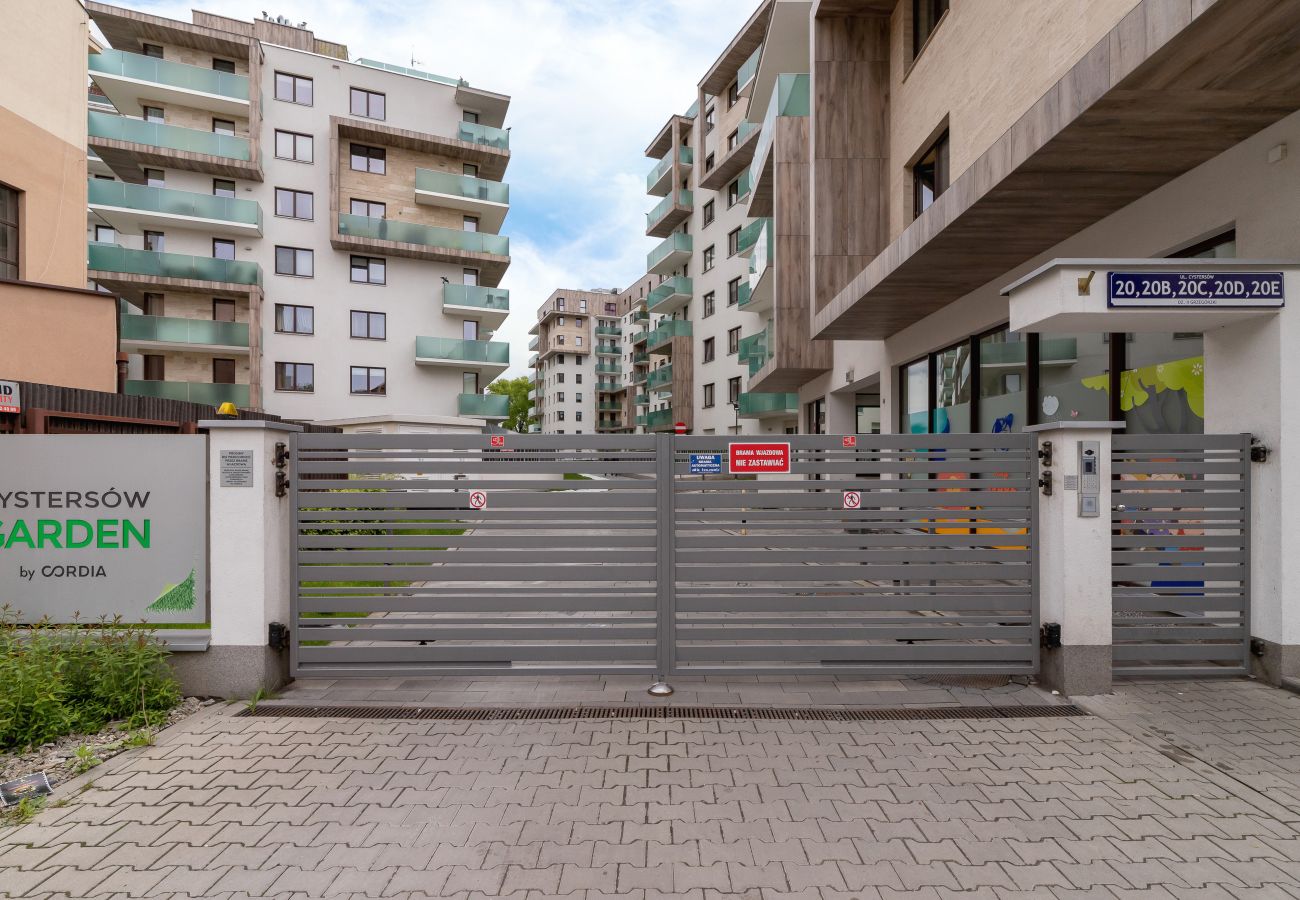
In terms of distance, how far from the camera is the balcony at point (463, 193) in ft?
103

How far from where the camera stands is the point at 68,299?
35.8ft

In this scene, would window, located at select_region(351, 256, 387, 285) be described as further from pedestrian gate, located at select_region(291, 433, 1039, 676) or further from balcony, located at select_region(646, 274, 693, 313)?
pedestrian gate, located at select_region(291, 433, 1039, 676)

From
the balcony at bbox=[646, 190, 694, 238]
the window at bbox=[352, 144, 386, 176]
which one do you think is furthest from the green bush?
the balcony at bbox=[646, 190, 694, 238]

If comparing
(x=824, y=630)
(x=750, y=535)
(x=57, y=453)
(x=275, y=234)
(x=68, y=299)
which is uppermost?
(x=275, y=234)

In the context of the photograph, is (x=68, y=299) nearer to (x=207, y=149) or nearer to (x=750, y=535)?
(x=750, y=535)

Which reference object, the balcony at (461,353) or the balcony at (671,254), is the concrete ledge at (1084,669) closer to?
the balcony at (461,353)

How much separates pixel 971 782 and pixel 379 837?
321 cm

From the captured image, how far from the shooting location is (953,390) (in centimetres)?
1113

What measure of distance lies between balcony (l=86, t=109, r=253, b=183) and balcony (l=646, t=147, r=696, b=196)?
23.6m

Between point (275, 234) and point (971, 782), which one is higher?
point (275, 234)

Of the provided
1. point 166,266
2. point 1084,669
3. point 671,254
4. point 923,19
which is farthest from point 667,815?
point 671,254

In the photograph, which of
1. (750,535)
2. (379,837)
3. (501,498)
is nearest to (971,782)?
(750,535)

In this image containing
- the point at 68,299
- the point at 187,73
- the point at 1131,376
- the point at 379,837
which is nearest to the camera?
the point at 379,837

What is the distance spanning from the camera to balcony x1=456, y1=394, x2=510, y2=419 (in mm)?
32469
